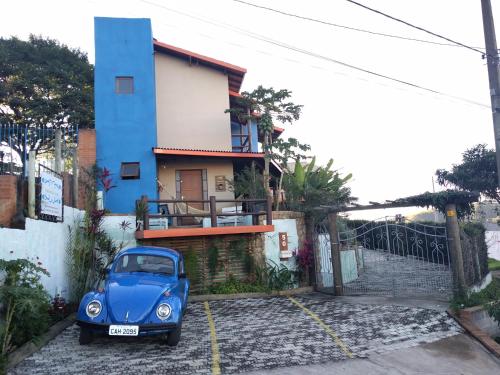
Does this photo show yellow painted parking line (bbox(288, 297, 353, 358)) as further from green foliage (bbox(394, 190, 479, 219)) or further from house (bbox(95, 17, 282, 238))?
house (bbox(95, 17, 282, 238))

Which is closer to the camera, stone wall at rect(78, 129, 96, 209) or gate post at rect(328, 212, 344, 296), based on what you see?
gate post at rect(328, 212, 344, 296)

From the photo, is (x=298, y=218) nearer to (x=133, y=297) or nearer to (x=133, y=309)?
(x=133, y=297)

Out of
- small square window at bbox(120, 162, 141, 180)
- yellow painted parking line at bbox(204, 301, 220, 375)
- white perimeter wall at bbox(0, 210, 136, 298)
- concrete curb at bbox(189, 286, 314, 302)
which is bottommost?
yellow painted parking line at bbox(204, 301, 220, 375)

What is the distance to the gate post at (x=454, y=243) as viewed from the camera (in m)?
8.67

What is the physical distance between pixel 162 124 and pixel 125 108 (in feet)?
6.16

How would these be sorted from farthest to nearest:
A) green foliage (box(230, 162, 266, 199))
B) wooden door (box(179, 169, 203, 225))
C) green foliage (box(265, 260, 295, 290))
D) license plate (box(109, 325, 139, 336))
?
wooden door (box(179, 169, 203, 225))
green foliage (box(230, 162, 266, 199))
green foliage (box(265, 260, 295, 290))
license plate (box(109, 325, 139, 336))

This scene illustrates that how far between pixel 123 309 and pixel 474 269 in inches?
363

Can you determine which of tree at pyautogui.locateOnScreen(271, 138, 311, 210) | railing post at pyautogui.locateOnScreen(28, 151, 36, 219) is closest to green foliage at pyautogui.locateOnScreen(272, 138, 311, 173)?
tree at pyautogui.locateOnScreen(271, 138, 311, 210)

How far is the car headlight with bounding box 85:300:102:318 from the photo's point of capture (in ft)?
20.3

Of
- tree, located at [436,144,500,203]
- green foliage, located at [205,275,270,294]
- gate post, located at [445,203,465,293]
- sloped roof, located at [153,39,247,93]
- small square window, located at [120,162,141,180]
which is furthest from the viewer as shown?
tree, located at [436,144,500,203]

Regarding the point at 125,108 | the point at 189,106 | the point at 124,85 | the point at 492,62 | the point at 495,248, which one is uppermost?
the point at 124,85

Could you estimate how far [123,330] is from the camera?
600cm

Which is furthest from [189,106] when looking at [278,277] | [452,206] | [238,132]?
[452,206]

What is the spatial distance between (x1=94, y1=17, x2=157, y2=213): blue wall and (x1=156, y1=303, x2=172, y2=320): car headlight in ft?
29.7
